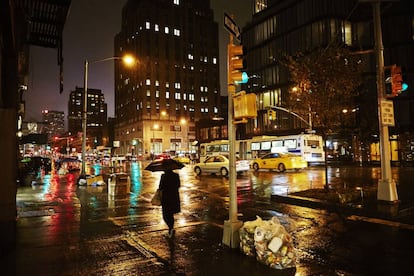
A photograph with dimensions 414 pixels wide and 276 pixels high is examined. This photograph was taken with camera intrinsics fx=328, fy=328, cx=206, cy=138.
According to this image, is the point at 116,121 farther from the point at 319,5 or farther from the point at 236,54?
the point at 236,54

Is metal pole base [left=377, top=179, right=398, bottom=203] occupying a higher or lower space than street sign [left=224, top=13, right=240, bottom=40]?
lower

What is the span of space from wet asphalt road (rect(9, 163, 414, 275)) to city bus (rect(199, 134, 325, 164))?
68.4ft

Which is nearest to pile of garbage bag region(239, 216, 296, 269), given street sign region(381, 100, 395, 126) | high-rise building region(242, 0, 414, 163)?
street sign region(381, 100, 395, 126)

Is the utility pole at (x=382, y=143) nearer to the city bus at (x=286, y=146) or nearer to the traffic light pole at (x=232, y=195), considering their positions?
the traffic light pole at (x=232, y=195)

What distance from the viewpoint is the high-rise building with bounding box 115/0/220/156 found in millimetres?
110625

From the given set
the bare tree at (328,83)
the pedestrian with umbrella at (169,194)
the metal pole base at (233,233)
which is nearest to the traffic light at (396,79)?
the bare tree at (328,83)

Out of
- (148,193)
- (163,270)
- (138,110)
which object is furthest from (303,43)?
(138,110)

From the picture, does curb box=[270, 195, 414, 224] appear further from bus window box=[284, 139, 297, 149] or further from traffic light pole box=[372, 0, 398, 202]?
bus window box=[284, 139, 297, 149]

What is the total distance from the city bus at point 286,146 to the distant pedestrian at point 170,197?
24.4m

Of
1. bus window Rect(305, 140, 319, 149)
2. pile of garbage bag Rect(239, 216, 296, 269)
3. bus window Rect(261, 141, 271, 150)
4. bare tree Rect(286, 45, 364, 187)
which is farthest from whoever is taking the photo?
bus window Rect(261, 141, 271, 150)

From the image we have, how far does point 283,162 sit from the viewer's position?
1069 inches

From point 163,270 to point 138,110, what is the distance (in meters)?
109

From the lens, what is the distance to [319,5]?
51.4m

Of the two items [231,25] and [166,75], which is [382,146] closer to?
[231,25]
